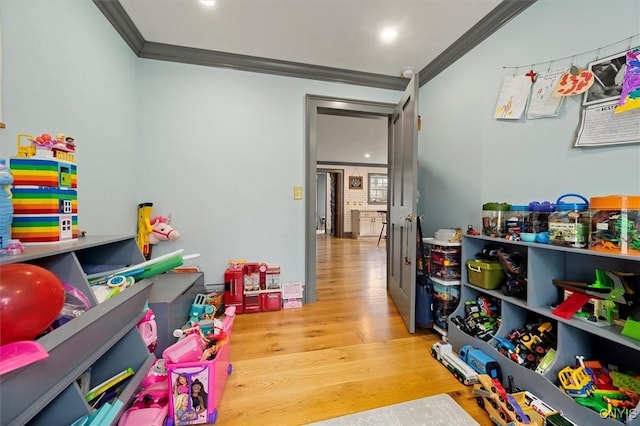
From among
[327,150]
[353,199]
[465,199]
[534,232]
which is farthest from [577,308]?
[353,199]

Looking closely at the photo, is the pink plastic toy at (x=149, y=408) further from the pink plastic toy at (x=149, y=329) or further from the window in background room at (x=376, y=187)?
the window in background room at (x=376, y=187)

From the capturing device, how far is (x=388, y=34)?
2.06 metres

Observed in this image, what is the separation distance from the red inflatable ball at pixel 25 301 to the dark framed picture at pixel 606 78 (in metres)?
2.44

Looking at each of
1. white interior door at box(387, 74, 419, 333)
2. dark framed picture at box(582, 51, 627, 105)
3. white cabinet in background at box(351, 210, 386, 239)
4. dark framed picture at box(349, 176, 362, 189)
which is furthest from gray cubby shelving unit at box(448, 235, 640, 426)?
dark framed picture at box(349, 176, 362, 189)

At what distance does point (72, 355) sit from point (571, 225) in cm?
Result: 209

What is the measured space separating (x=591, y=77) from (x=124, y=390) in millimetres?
2721

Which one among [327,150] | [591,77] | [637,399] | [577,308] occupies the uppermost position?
[327,150]

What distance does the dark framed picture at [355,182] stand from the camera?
8.01m

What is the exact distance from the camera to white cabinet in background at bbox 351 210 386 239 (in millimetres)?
7734

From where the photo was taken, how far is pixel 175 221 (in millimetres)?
2398

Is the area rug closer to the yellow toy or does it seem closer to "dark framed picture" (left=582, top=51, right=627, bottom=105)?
"dark framed picture" (left=582, top=51, right=627, bottom=105)

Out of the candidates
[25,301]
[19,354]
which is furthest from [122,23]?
[19,354]

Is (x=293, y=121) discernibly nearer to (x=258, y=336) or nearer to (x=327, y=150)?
(x=258, y=336)

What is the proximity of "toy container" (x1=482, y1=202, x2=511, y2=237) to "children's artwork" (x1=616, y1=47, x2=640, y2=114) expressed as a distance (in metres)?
0.68
